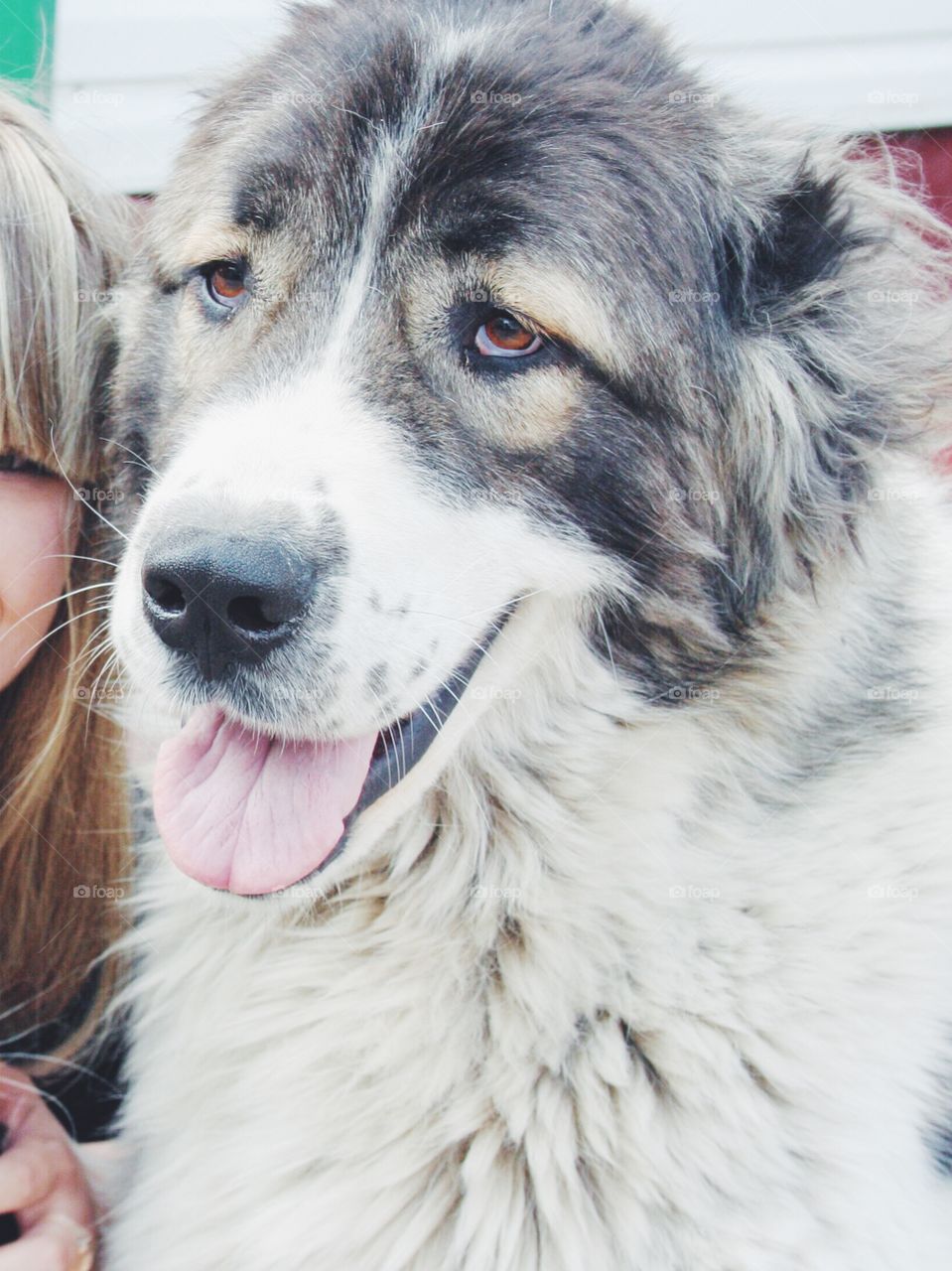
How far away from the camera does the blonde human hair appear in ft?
7.74

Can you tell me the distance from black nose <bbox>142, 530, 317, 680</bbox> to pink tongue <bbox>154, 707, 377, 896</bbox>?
0.55 feet

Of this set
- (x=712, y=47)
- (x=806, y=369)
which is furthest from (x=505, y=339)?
(x=712, y=47)

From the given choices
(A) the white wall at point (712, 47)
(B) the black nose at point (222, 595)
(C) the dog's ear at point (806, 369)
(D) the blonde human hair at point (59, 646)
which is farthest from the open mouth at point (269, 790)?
(A) the white wall at point (712, 47)

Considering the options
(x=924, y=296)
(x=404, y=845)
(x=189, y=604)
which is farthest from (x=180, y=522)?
(x=924, y=296)

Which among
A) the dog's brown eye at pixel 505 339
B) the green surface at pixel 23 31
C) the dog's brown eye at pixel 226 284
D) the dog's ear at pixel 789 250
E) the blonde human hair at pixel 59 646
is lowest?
Result: the blonde human hair at pixel 59 646

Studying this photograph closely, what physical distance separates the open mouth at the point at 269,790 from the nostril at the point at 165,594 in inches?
7.6

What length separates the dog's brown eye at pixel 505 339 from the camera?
1.99m

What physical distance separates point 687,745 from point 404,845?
51cm

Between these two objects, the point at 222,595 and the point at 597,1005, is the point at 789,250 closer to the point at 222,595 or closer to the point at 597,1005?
the point at 222,595

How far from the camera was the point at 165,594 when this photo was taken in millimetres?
1731

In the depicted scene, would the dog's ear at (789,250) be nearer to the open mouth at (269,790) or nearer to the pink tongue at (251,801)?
the open mouth at (269,790)

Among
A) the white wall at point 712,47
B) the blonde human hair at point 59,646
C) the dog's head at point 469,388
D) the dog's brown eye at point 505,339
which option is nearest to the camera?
the dog's head at point 469,388

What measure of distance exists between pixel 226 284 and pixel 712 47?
55.3 inches

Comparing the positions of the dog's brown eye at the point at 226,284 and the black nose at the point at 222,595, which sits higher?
the dog's brown eye at the point at 226,284
